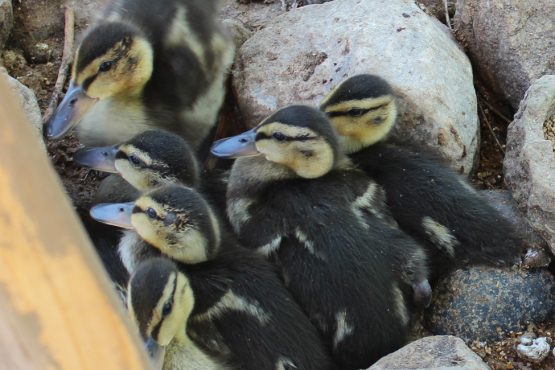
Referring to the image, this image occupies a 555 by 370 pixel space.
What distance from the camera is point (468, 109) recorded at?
2.53 metres

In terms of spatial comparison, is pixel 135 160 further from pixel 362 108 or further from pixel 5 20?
pixel 5 20

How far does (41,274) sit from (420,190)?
1.60 m

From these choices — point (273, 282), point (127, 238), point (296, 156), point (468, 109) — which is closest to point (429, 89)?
point (468, 109)

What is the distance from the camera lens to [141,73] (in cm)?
234

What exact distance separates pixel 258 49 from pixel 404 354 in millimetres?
1294

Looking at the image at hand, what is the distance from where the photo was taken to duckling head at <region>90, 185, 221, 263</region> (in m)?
1.96

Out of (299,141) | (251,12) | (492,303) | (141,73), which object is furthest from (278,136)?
(251,12)

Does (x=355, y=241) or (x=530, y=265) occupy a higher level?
(x=355, y=241)

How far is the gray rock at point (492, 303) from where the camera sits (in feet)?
7.01

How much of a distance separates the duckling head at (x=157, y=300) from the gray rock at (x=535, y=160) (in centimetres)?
94

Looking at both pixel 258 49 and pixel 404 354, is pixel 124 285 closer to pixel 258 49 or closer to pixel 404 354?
pixel 404 354

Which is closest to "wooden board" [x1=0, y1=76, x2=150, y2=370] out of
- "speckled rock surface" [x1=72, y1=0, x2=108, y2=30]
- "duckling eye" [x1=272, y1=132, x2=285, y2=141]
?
"duckling eye" [x1=272, y1=132, x2=285, y2=141]

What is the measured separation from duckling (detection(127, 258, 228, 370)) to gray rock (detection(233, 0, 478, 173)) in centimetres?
87

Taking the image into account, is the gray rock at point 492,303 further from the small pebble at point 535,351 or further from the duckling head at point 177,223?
the duckling head at point 177,223
